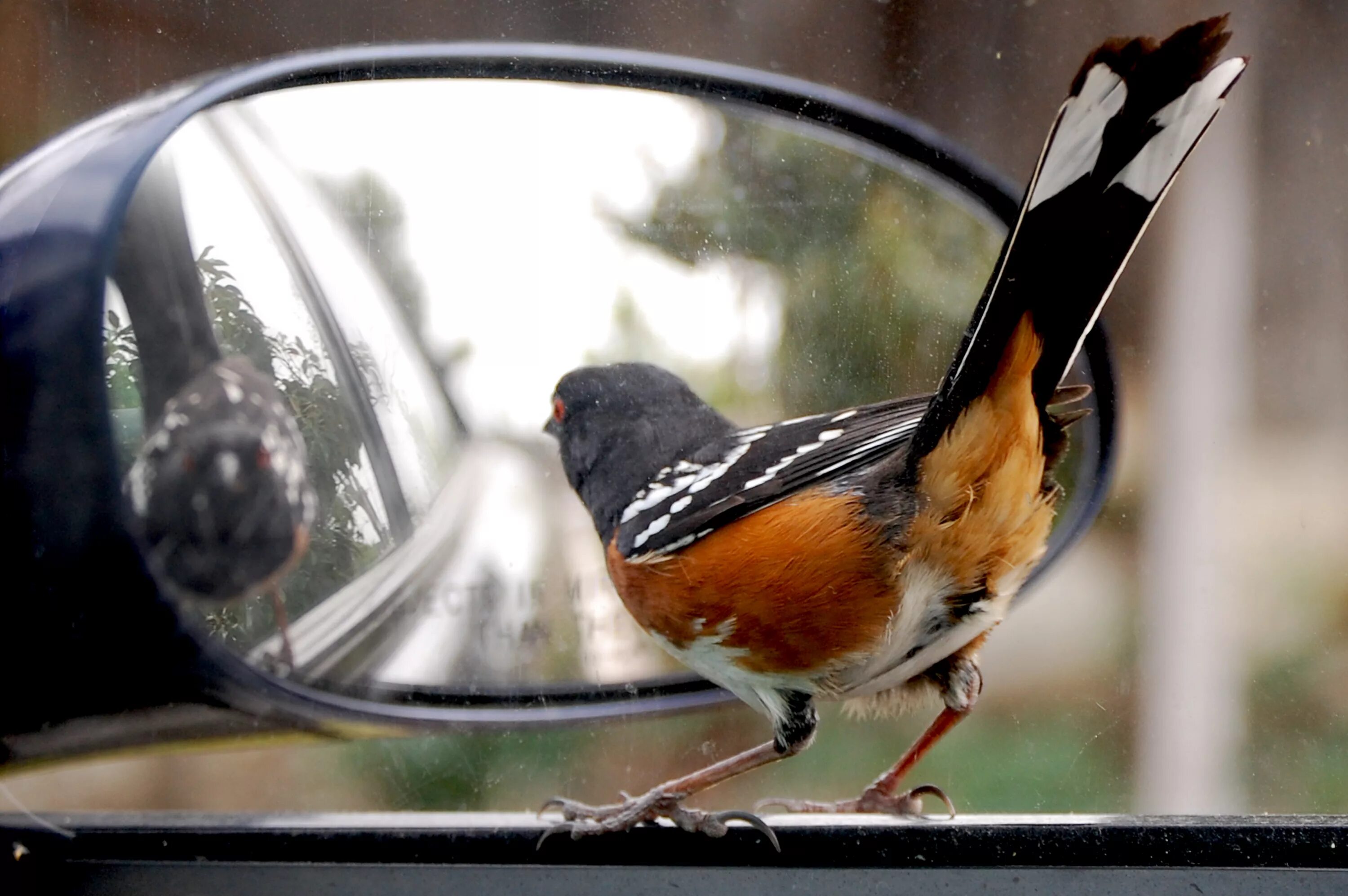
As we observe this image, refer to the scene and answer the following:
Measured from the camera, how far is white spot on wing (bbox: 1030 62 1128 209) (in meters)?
0.84

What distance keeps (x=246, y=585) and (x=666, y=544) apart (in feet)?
1.39

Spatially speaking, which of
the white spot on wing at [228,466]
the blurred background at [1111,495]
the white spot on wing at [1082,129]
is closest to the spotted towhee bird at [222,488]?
the white spot on wing at [228,466]

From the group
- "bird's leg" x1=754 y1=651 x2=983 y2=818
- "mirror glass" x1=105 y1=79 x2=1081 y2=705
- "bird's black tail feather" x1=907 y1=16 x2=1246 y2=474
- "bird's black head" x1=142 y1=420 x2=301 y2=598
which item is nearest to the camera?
"bird's black tail feather" x1=907 y1=16 x2=1246 y2=474

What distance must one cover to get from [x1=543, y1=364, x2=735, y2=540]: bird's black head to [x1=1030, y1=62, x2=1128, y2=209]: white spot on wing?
0.50m

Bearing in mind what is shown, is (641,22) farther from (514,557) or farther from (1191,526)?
(1191,526)

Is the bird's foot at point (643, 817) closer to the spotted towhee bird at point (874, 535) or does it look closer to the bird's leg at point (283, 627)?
the spotted towhee bird at point (874, 535)

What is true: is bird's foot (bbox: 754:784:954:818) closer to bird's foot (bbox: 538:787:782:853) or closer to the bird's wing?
bird's foot (bbox: 538:787:782:853)

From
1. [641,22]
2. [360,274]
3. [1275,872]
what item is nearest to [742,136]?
[641,22]

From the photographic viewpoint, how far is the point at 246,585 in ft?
3.24

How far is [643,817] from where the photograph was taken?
1.06m

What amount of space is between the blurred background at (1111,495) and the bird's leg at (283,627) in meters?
0.17

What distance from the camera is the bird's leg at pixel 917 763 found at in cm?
117

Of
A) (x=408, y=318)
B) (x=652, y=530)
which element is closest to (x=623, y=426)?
(x=652, y=530)

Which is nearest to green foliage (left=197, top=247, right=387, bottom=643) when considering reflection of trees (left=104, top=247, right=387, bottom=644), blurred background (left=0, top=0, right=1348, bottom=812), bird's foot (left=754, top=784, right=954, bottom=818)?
reflection of trees (left=104, top=247, right=387, bottom=644)
